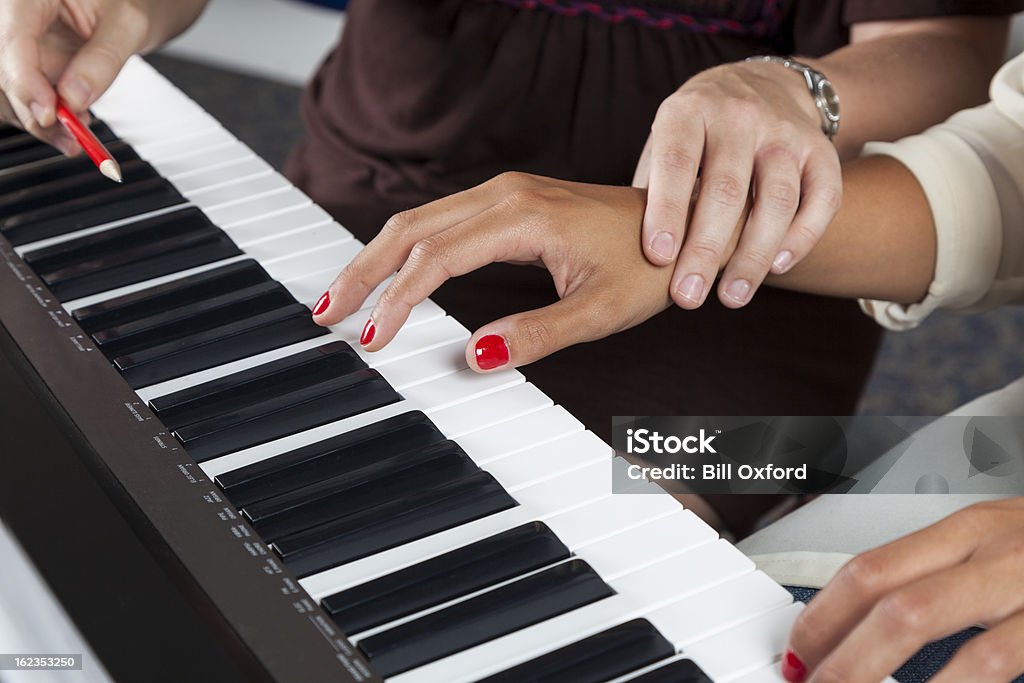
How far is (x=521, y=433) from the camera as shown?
65cm

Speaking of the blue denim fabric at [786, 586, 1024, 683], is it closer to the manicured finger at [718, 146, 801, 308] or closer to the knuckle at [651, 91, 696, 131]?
the manicured finger at [718, 146, 801, 308]

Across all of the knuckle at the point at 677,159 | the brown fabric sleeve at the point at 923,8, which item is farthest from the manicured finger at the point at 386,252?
the brown fabric sleeve at the point at 923,8

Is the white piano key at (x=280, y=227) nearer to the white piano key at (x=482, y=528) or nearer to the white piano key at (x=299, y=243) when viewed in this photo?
the white piano key at (x=299, y=243)

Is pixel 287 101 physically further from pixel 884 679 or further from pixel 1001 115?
pixel 884 679

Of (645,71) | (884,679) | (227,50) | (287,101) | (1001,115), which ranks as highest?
(227,50)

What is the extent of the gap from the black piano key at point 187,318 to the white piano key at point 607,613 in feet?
0.97

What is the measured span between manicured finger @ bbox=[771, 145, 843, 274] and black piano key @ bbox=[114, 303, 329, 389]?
30 cm

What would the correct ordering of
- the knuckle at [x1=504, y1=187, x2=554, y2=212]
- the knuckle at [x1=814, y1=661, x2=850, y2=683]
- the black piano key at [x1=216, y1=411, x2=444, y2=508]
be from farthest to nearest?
the knuckle at [x1=504, y1=187, x2=554, y2=212] < the black piano key at [x1=216, y1=411, x2=444, y2=508] < the knuckle at [x1=814, y1=661, x2=850, y2=683]

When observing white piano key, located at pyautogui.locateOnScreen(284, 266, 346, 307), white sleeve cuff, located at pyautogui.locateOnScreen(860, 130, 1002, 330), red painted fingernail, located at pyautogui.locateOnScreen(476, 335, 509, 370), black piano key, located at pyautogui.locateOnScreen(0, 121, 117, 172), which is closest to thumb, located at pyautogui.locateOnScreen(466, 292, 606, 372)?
red painted fingernail, located at pyautogui.locateOnScreen(476, 335, 509, 370)

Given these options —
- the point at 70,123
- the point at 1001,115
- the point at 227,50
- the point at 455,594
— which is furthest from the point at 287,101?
the point at 455,594

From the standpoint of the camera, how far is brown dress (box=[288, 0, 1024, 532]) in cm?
98

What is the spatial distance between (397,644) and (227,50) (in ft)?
7.80

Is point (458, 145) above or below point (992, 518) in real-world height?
above

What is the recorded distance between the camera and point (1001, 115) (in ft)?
Answer: 2.87
